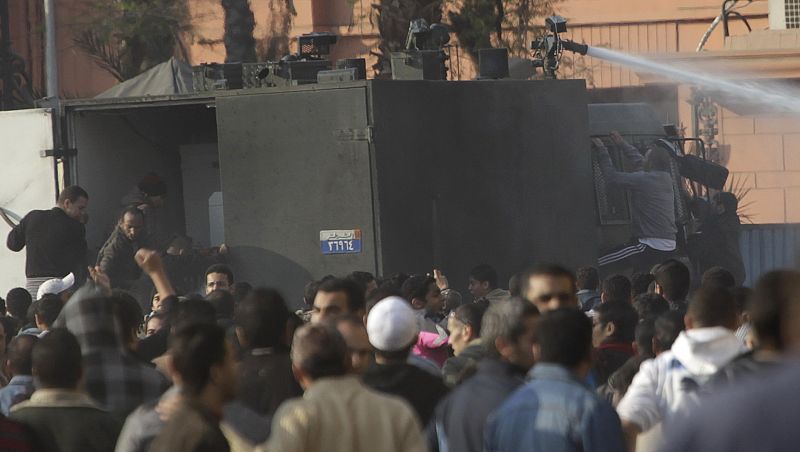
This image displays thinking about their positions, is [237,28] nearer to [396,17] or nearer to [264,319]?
[396,17]

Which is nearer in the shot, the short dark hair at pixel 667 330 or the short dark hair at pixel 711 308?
the short dark hair at pixel 711 308

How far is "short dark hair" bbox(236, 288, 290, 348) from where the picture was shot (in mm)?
6648

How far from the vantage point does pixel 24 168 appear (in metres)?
13.7

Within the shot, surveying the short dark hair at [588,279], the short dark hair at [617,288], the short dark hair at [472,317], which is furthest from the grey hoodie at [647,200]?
the short dark hair at [472,317]

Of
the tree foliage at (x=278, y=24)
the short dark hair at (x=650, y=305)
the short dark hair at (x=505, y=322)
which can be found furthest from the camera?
the tree foliage at (x=278, y=24)

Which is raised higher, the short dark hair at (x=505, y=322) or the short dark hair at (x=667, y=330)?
the short dark hair at (x=505, y=322)

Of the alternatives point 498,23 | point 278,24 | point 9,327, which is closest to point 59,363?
point 9,327

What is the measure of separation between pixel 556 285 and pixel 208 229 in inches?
332

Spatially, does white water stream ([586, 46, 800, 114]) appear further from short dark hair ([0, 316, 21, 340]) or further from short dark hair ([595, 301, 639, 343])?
short dark hair ([595, 301, 639, 343])

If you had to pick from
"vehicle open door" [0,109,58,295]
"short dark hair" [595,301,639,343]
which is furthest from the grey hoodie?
"short dark hair" [595,301,639,343]

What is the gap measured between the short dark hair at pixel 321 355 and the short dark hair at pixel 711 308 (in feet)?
4.50

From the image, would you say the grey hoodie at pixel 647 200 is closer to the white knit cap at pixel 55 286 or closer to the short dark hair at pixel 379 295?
the white knit cap at pixel 55 286

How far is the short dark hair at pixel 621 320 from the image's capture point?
773 centimetres

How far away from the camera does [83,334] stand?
6.83m
